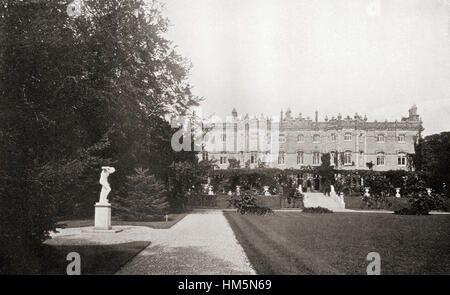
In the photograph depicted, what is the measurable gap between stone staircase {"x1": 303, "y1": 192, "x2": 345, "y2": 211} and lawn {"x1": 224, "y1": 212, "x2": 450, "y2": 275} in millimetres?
15058

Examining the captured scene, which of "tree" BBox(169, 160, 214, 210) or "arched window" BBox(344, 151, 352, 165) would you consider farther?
"arched window" BBox(344, 151, 352, 165)

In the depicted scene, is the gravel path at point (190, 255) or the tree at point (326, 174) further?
the tree at point (326, 174)

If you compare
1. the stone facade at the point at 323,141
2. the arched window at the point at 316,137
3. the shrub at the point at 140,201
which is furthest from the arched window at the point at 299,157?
the shrub at the point at 140,201

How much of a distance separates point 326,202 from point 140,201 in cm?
Result: 1747

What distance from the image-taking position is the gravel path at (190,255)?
8.63 metres

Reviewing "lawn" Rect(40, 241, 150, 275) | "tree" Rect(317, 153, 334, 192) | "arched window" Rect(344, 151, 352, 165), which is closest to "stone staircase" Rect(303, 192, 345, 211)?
"tree" Rect(317, 153, 334, 192)

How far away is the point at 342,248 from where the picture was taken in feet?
37.4

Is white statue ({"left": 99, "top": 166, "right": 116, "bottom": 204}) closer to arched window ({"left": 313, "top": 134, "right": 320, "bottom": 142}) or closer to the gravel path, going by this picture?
the gravel path

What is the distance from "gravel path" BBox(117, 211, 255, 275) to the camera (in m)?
8.63

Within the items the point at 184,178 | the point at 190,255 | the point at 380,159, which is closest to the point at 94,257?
the point at 190,255

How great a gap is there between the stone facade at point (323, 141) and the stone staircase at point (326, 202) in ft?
57.0

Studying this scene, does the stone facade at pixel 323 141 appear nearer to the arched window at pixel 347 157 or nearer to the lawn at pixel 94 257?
the arched window at pixel 347 157

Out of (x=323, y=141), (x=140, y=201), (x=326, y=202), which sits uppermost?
(x=323, y=141)

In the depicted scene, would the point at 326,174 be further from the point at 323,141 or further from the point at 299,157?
the point at 299,157
